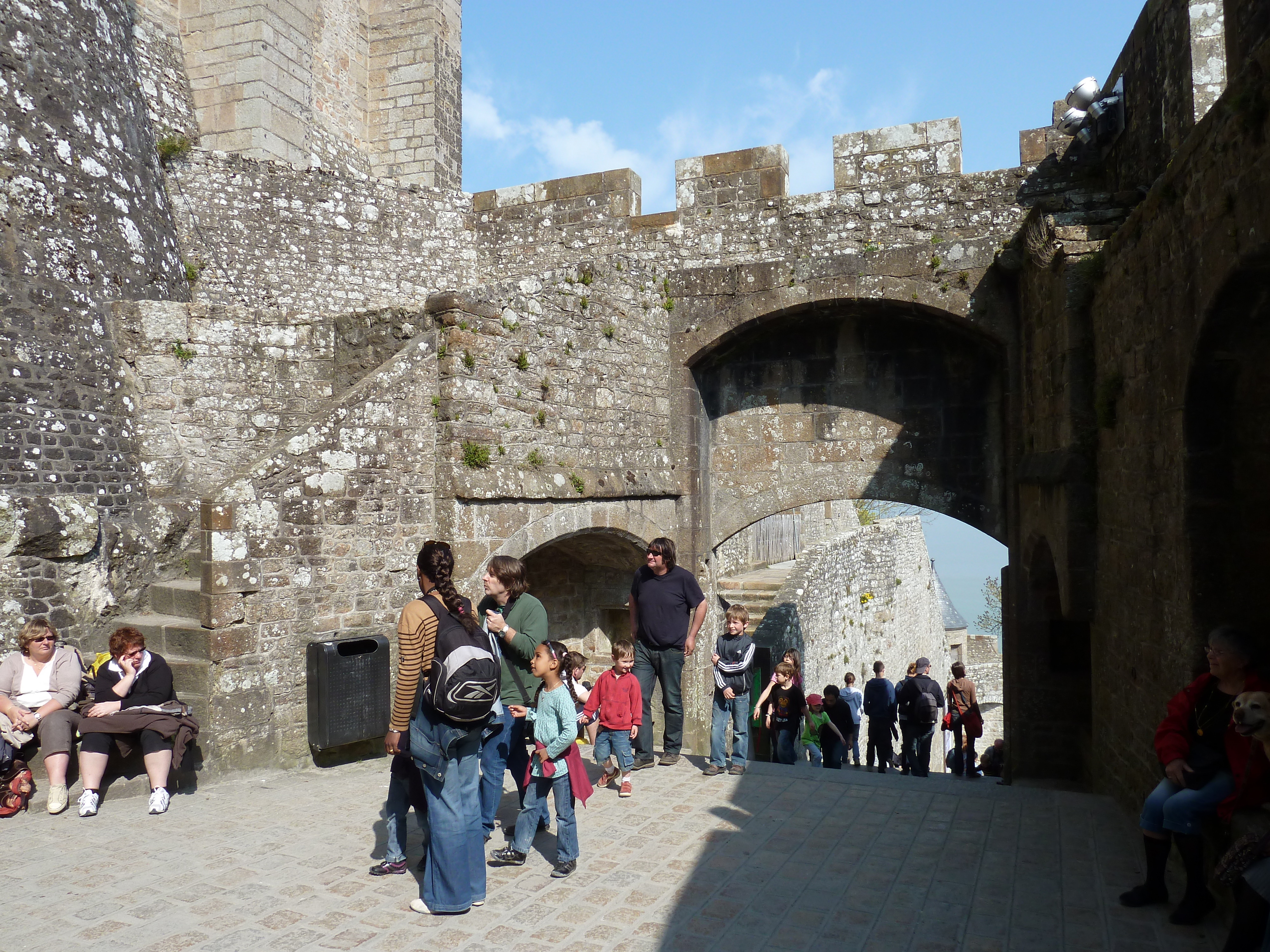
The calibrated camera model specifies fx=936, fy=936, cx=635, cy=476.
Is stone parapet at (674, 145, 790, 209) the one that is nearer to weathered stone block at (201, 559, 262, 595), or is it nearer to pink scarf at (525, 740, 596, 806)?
weathered stone block at (201, 559, 262, 595)

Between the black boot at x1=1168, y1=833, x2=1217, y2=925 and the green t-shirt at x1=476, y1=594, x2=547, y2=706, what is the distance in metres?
2.74

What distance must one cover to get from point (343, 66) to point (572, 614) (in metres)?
9.29

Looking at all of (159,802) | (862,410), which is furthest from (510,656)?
(862,410)

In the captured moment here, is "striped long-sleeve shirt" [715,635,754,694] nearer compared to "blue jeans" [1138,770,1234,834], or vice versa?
"blue jeans" [1138,770,1234,834]

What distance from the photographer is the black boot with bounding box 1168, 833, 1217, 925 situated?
3.59 metres

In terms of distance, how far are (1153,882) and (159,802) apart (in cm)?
476

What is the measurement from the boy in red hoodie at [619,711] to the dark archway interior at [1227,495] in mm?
2956

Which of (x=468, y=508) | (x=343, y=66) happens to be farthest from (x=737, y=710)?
(x=343, y=66)

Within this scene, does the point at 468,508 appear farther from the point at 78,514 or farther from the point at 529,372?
the point at 78,514

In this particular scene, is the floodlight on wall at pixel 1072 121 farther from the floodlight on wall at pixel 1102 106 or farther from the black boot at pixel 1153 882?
the black boot at pixel 1153 882

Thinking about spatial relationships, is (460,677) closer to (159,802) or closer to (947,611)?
(159,802)

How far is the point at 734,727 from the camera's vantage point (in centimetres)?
616

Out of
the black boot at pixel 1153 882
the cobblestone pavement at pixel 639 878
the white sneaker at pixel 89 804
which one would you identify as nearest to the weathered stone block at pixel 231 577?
the cobblestone pavement at pixel 639 878

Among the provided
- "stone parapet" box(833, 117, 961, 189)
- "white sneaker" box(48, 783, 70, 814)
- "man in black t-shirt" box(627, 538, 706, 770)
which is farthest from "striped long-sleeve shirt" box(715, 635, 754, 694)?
"stone parapet" box(833, 117, 961, 189)
